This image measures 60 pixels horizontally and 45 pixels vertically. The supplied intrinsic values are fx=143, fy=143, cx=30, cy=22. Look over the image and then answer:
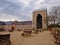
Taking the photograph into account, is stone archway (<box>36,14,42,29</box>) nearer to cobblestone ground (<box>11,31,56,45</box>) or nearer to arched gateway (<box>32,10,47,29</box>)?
arched gateway (<box>32,10,47,29</box>)

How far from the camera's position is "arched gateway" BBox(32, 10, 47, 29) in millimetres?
40272

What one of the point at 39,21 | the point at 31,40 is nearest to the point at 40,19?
the point at 39,21

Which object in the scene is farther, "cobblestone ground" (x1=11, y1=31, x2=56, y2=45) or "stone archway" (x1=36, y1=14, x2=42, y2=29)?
"stone archway" (x1=36, y1=14, x2=42, y2=29)

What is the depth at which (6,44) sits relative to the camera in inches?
327

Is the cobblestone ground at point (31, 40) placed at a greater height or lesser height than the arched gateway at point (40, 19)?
lesser

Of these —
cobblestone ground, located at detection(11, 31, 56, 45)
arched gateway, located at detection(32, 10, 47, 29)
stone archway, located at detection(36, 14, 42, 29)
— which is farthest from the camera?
stone archway, located at detection(36, 14, 42, 29)

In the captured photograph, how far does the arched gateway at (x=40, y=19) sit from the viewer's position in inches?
1586

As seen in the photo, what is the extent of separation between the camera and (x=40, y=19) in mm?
44344

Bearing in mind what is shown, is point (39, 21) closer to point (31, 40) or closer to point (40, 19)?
point (40, 19)

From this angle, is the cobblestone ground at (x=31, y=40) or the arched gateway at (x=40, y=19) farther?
the arched gateway at (x=40, y=19)

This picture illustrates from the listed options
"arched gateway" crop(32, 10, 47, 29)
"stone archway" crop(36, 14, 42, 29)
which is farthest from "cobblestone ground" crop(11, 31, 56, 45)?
"stone archway" crop(36, 14, 42, 29)

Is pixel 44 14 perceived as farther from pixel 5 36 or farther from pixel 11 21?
pixel 5 36

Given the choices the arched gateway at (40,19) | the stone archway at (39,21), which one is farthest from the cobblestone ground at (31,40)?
the stone archway at (39,21)

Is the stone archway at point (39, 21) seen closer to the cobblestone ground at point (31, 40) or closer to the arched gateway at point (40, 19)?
the arched gateway at point (40, 19)
